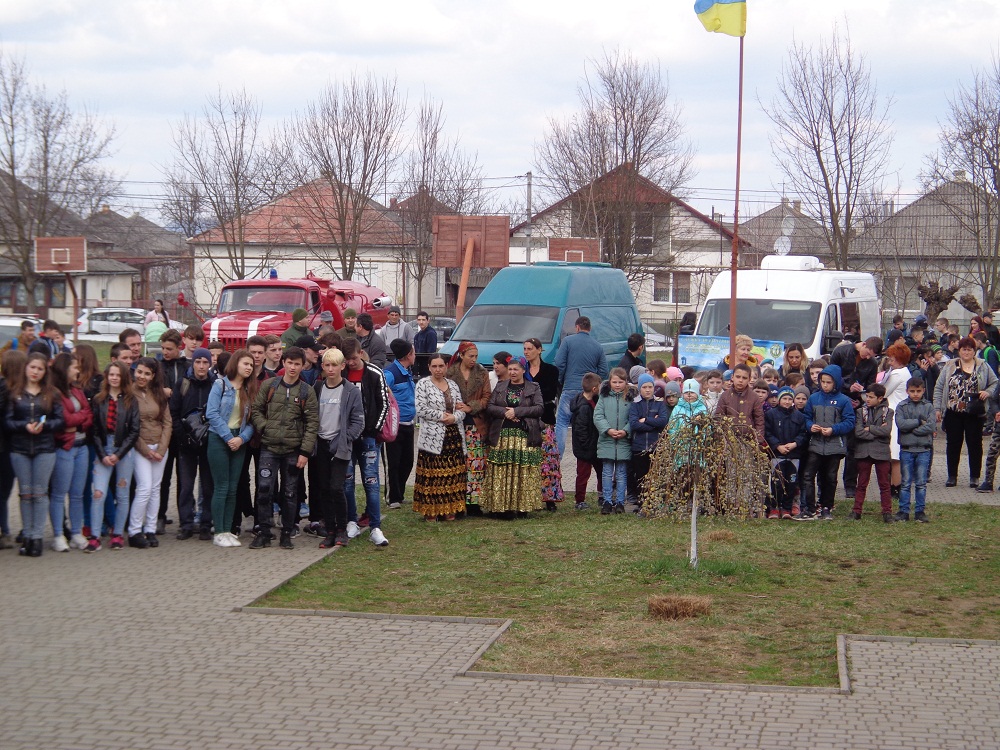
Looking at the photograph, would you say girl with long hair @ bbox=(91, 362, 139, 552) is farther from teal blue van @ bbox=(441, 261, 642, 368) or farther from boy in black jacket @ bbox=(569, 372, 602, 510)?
teal blue van @ bbox=(441, 261, 642, 368)

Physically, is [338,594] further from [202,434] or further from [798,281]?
[798,281]

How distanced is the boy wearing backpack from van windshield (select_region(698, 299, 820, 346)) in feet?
37.8

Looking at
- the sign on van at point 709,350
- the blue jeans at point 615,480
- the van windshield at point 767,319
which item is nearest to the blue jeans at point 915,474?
the blue jeans at point 615,480

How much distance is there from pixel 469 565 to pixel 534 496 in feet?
7.32

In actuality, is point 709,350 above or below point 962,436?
above

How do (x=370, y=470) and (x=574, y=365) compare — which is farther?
(x=574, y=365)

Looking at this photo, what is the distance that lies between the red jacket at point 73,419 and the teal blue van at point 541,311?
31.3 feet

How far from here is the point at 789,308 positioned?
66.4ft

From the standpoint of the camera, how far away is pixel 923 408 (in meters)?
12.2

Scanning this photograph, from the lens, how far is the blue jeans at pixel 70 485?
32.7ft

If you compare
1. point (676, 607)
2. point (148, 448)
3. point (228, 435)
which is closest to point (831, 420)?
point (676, 607)

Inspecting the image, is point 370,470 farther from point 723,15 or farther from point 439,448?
point 723,15

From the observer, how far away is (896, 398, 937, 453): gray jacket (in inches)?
476

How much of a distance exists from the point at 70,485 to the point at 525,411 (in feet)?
14.6
